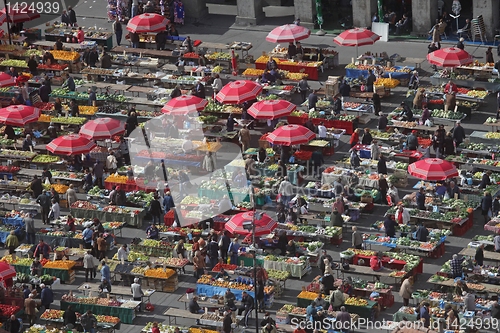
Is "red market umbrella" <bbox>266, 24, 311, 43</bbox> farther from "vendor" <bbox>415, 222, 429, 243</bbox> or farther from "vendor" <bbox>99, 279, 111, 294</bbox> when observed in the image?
"vendor" <bbox>99, 279, 111, 294</bbox>

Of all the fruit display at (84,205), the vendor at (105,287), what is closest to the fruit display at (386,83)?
the fruit display at (84,205)

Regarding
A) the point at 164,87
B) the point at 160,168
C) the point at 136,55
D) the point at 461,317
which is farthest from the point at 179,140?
the point at 461,317

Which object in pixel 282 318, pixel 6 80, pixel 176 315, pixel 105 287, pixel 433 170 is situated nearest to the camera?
pixel 282 318

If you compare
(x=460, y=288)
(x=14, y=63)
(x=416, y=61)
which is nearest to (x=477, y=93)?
(x=416, y=61)

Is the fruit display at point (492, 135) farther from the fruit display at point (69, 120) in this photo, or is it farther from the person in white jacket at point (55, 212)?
the person in white jacket at point (55, 212)

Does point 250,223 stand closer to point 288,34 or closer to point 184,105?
point 184,105

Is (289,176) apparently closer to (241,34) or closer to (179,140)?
(179,140)
